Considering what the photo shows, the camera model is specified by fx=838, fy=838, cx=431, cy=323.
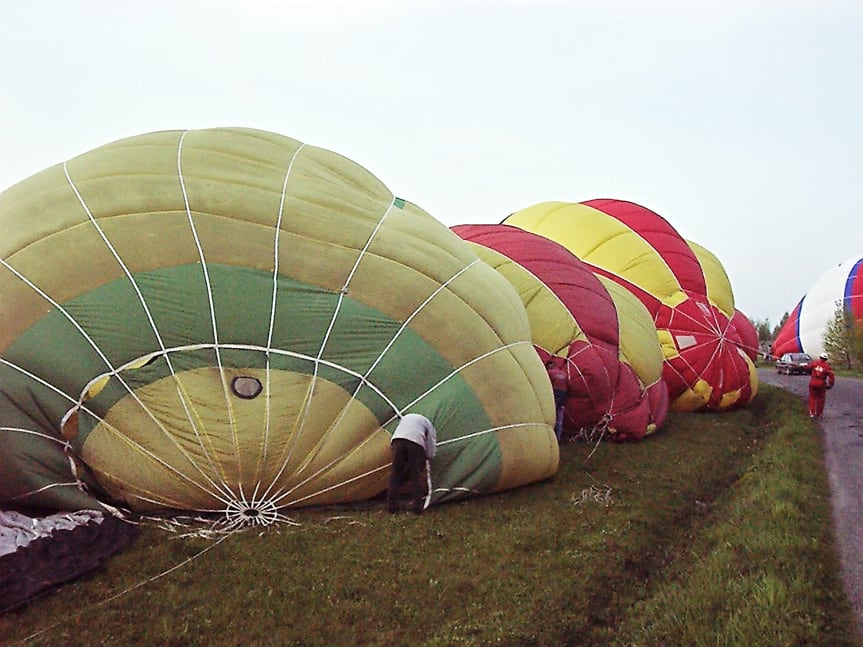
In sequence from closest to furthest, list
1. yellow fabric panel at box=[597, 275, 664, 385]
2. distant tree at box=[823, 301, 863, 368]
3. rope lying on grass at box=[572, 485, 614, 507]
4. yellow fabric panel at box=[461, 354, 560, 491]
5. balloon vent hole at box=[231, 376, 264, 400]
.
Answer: balloon vent hole at box=[231, 376, 264, 400] < yellow fabric panel at box=[461, 354, 560, 491] < rope lying on grass at box=[572, 485, 614, 507] < yellow fabric panel at box=[597, 275, 664, 385] < distant tree at box=[823, 301, 863, 368]

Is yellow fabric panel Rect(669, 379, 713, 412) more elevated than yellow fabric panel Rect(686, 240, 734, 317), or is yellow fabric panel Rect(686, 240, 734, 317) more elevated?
yellow fabric panel Rect(686, 240, 734, 317)

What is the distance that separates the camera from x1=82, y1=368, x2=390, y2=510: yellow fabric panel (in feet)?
16.9

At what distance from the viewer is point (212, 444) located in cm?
517

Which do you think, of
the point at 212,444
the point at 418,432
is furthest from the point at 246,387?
the point at 418,432

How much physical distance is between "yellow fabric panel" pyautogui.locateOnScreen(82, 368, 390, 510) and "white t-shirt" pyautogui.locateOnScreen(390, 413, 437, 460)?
0.40 metres

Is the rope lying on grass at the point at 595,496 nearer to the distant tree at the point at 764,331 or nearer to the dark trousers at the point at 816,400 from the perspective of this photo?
the dark trousers at the point at 816,400

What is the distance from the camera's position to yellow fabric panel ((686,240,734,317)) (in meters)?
12.1

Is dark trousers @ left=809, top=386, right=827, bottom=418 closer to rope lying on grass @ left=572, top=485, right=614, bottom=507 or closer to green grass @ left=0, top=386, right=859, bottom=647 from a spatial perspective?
green grass @ left=0, top=386, right=859, bottom=647

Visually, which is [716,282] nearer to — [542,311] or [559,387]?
[542,311]

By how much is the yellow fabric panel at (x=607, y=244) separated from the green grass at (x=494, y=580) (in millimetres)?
5357

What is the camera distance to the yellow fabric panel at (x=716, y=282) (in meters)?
12.1

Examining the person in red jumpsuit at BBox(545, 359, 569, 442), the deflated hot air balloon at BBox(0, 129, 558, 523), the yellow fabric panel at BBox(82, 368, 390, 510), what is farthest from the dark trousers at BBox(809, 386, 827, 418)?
the yellow fabric panel at BBox(82, 368, 390, 510)

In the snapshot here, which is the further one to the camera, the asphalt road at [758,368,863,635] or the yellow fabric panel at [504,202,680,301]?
the yellow fabric panel at [504,202,680,301]

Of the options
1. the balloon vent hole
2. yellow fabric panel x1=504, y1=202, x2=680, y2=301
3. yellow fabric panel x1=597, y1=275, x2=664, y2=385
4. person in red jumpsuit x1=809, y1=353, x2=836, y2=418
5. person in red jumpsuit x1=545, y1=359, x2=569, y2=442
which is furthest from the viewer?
person in red jumpsuit x1=809, y1=353, x2=836, y2=418
